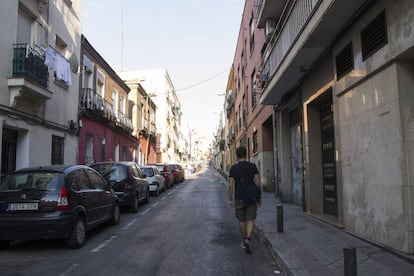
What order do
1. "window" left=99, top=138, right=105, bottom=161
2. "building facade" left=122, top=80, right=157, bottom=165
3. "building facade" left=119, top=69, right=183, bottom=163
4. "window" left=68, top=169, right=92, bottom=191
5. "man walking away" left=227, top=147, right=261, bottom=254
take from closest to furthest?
1. "man walking away" left=227, top=147, right=261, bottom=254
2. "window" left=68, top=169, right=92, bottom=191
3. "window" left=99, top=138, right=105, bottom=161
4. "building facade" left=122, top=80, right=157, bottom=165
5. "building facade" left=119, top=69, right=183, bottom=163

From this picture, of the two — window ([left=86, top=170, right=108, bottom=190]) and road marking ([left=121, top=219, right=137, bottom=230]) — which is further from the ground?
window ([left=86, top=170, right=108, bottom=190])

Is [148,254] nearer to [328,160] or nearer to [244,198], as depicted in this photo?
[244,198]

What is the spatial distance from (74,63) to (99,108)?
3.85m

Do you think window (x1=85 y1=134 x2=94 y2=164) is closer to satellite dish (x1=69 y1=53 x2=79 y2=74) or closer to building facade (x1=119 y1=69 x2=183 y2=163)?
satellite dish (x1=69 y1=53 x2=79 y2=74)

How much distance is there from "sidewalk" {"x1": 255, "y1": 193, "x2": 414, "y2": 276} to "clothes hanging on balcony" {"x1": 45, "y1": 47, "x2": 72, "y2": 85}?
9.47 metres

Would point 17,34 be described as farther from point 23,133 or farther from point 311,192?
point 311,192

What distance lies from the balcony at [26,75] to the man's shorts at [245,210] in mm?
8419

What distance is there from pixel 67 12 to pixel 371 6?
13.9 meters

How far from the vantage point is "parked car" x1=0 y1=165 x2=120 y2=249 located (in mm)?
6961

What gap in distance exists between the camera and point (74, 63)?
1762 centimetres

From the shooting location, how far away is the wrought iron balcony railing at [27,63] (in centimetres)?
1238

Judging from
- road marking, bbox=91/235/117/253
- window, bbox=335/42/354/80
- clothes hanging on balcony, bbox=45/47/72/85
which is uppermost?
clothes hanging on balcony, bbox=45/47/72/85

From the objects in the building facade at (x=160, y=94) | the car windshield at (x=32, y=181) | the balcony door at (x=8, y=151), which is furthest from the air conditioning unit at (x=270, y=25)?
the building facade at (x=160, y=94)

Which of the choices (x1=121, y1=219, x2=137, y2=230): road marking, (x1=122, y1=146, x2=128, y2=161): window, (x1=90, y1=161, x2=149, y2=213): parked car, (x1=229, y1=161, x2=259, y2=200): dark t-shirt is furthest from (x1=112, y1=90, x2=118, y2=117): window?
(x1=229, y1=161, x2=259, y2=200): dark t-shirt
